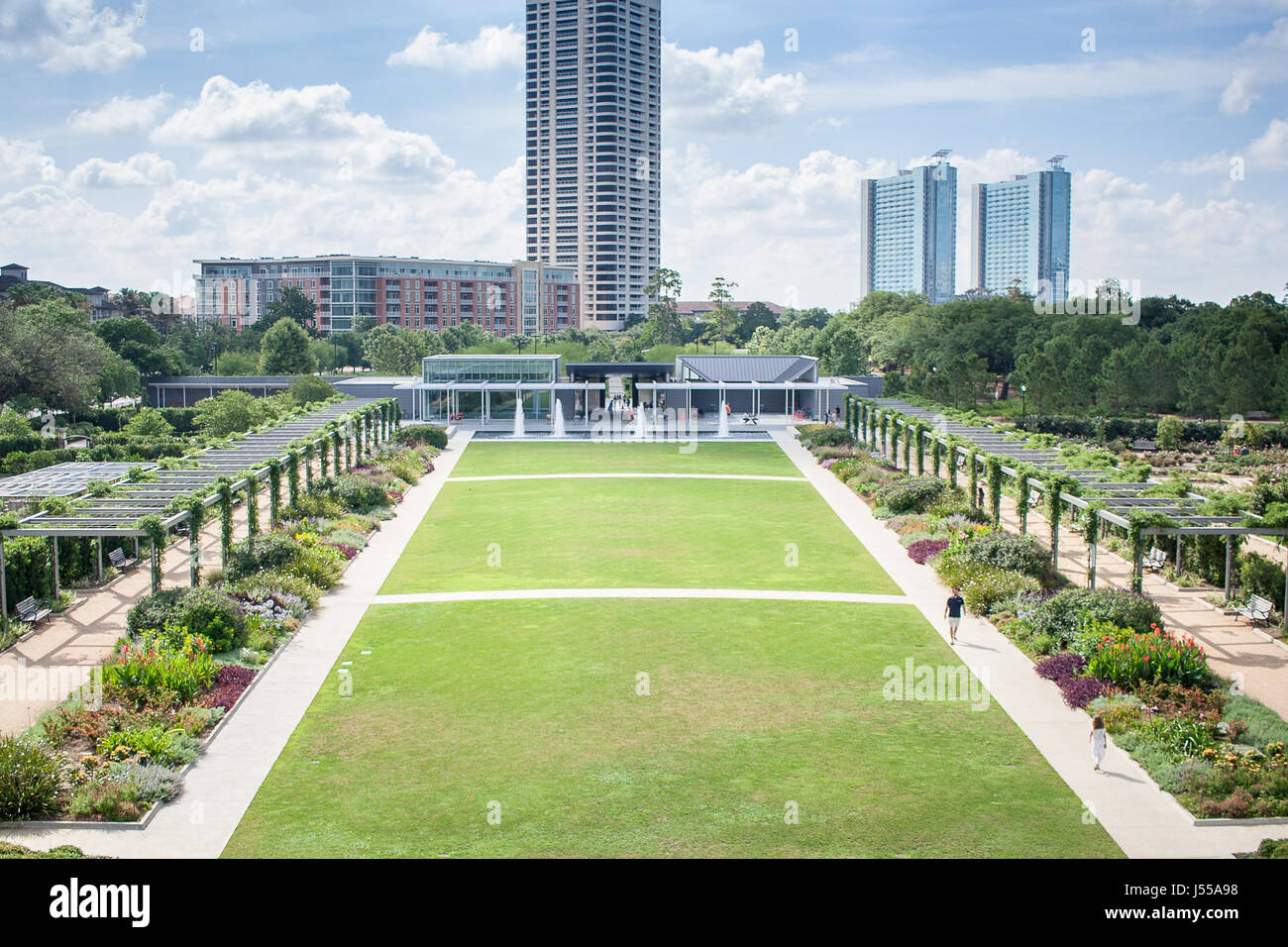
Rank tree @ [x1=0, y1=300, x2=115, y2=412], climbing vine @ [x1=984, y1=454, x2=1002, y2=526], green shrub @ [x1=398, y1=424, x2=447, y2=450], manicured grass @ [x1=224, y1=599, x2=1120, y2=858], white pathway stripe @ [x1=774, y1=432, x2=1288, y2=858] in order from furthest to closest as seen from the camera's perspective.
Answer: tree @ [x1=0, y1=300, x2=115, y2=412]
green shrub @ [x1=398, y1=424, x2=447, y2=450]
climbing vine @ [x1=984, y1=454, x2=1002, y2=526]
manicured grass @ [x1=224, y1=599, x2=1120, y2=858]
white pathway stripe @ [x1=774, y1=432, x2=1288, y2=858]

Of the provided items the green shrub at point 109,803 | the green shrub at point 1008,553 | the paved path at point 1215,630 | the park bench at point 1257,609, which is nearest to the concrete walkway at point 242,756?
the green shrub at point 109,803

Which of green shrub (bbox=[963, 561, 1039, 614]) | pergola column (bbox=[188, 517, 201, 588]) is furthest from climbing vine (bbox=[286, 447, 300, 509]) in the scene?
green shrub (bbox=[963, 561, 1039, 614])

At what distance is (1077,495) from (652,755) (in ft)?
54.5

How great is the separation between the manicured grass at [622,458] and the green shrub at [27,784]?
113ft

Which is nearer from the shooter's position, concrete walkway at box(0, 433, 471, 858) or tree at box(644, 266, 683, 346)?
concrete walkway at box(0, 433, 471, 858)

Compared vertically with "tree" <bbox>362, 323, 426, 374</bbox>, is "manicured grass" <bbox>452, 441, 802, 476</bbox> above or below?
below

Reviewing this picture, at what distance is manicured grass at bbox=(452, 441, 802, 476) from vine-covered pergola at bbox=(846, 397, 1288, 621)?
8508 mm

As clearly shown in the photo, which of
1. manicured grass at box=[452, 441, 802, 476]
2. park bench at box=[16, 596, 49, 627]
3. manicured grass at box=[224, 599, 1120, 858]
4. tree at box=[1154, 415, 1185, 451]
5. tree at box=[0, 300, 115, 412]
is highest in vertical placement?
tree at box=[0, 300, 115, 412]

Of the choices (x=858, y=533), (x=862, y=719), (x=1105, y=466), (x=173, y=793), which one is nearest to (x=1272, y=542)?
(x=1105, y=466)

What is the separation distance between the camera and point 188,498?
26.4 meters

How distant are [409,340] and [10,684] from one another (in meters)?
87.2

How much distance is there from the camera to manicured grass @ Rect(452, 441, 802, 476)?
5053 cm

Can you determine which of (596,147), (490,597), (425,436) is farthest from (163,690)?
(596,147)

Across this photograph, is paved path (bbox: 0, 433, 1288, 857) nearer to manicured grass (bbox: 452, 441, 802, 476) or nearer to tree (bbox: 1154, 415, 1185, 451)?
manicured grass (bbox: 452, 441, 802, 476)
